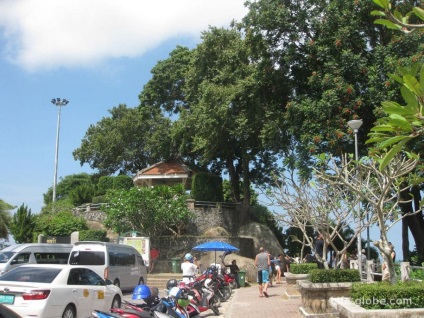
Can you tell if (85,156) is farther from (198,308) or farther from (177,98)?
(198,308)

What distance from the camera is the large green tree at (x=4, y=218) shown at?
41.6 metres

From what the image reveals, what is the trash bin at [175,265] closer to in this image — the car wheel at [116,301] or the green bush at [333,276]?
the car wheel at [116,301]

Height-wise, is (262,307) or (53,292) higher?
(53,292)

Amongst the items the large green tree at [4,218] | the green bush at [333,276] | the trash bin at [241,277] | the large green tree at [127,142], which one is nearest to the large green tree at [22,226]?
the large green tree at [4,218]

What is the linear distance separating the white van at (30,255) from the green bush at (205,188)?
1416 cm

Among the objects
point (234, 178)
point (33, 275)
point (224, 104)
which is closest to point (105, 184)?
point (234, 178)

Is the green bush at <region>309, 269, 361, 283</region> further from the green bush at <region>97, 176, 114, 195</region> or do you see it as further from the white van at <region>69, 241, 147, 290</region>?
the green bush at <region>97, 176, 114, 195</region>

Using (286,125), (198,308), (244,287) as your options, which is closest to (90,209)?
(244,287)

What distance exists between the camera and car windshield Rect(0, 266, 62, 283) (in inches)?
428

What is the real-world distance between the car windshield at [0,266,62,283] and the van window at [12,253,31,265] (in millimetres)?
10329

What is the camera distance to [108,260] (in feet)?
62.7

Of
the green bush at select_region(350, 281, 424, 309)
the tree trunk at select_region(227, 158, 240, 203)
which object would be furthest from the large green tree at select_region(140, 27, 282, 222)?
the green bush at select_region(350, 281, 424, 309)

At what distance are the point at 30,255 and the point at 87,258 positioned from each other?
4.41 m

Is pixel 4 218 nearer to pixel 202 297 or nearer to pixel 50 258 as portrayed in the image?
pixel 50 258
